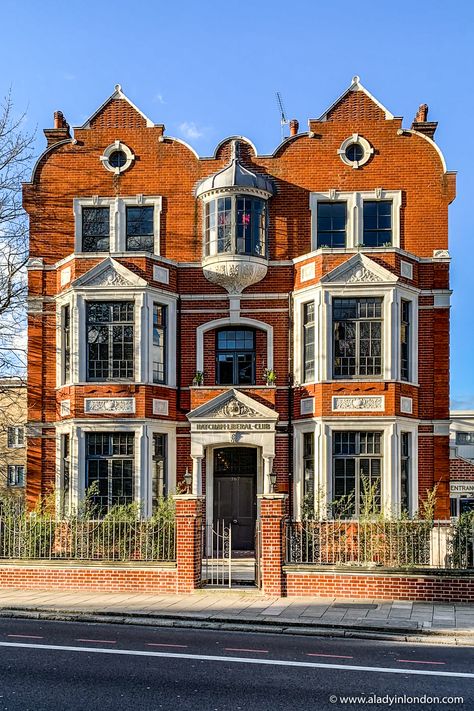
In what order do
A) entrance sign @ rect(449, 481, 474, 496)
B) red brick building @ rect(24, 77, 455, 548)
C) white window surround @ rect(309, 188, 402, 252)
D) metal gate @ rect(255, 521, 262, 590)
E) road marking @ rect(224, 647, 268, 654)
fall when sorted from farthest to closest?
entrance sign @ rect(449, 481, 474, 496), white window surround @ rect(309, 188, 402, 252), red brick building @ rect(24, 77, 455, 548), metal gate @ rect(255, 521, 262, 590), road marking @ rect(224, 647, 268, 654)

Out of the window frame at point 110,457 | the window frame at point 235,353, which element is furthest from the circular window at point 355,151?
the window frame at point 110,457

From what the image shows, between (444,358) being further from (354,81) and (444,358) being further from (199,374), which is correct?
(354,81)

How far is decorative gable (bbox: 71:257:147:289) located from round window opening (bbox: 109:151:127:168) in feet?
12.2

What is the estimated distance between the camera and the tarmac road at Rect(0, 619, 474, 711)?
31.3 ft

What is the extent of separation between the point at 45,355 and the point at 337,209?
374 inches

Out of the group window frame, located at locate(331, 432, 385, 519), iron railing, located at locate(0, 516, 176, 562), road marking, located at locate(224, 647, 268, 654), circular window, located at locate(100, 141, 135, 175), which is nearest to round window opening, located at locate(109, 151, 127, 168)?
circular window, located at locate(100, 141, 135, 175)

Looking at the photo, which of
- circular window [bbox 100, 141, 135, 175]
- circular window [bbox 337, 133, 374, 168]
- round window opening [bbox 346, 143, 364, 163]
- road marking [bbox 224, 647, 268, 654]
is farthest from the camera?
circular window [bbox 100, 141, 135, 175]

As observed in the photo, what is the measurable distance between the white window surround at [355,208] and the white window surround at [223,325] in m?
2.67

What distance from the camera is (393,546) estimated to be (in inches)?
691

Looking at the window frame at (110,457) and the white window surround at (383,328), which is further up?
the white window surround at (383,328)

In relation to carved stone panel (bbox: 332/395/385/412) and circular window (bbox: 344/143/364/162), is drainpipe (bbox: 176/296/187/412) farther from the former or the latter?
circular window (bbox: 344/143/364/162)

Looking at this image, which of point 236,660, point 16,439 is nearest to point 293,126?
point 236,660

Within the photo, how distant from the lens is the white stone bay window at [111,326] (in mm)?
24250

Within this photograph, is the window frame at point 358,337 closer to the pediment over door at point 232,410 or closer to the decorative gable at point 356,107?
the pediment over door at point 232,410
